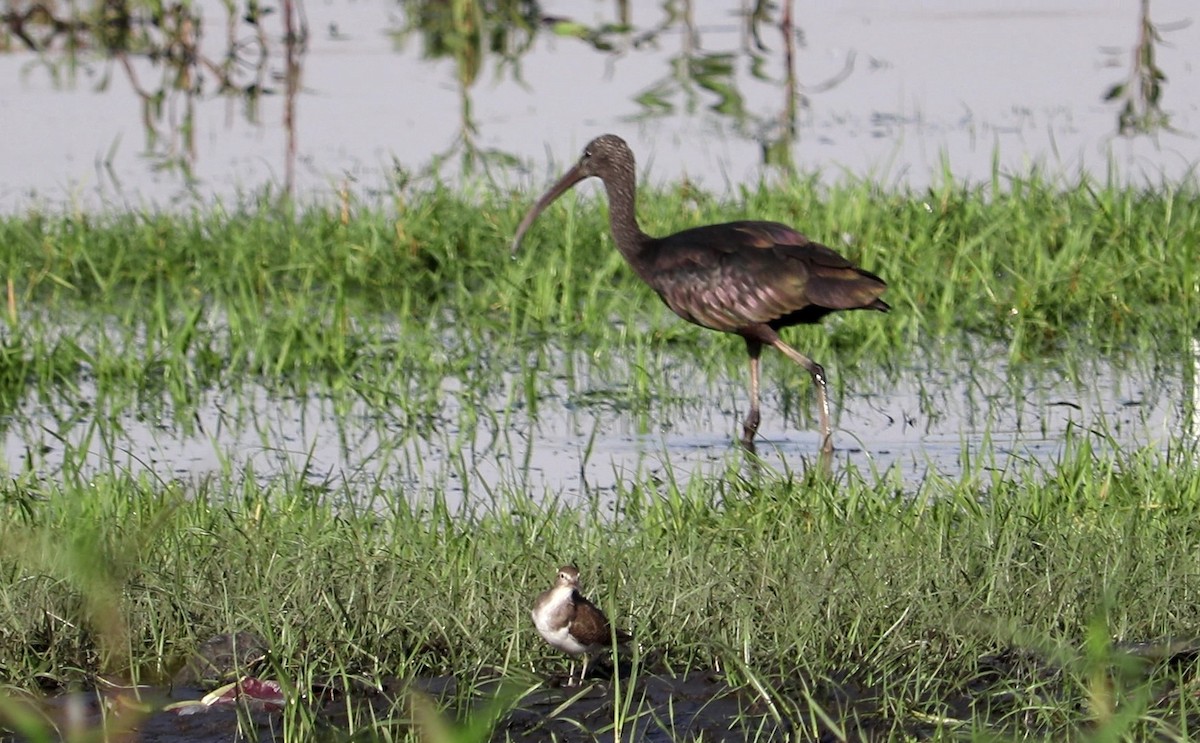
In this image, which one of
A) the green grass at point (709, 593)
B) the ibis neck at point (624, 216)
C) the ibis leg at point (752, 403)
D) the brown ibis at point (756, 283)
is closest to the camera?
the green grass at point (709, 593)

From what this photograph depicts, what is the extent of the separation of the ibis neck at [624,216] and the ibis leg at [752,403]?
20.9 inches

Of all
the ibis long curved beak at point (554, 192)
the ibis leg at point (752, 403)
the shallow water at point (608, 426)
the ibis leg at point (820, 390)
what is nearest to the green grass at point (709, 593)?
the shallow water at point (608, 426)

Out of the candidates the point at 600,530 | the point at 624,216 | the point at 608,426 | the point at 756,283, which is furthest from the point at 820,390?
the point at 600,530

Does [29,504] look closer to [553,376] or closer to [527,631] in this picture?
[527,631]

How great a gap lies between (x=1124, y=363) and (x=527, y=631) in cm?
356

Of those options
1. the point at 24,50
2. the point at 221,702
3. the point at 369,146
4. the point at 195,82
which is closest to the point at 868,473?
the point at 221,702

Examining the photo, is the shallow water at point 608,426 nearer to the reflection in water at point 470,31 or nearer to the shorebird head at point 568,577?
the shorebird head at point 568,577

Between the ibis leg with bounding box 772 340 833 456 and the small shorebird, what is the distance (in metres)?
2.14

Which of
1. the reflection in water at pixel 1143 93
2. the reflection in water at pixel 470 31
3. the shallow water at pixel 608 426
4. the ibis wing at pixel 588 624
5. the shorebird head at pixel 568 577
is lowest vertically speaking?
the reflection in water at pixel 470 31

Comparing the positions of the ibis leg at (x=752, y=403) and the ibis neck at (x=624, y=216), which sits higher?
the ibis neck at (x=624, y=216)

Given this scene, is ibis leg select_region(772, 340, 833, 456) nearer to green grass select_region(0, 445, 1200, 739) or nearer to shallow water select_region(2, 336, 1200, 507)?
shallow water select_region(2, 336, 1200, 507)

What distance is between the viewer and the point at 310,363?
7.31m

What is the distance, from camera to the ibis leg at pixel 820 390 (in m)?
6.19

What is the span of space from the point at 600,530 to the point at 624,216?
2.52 meters
